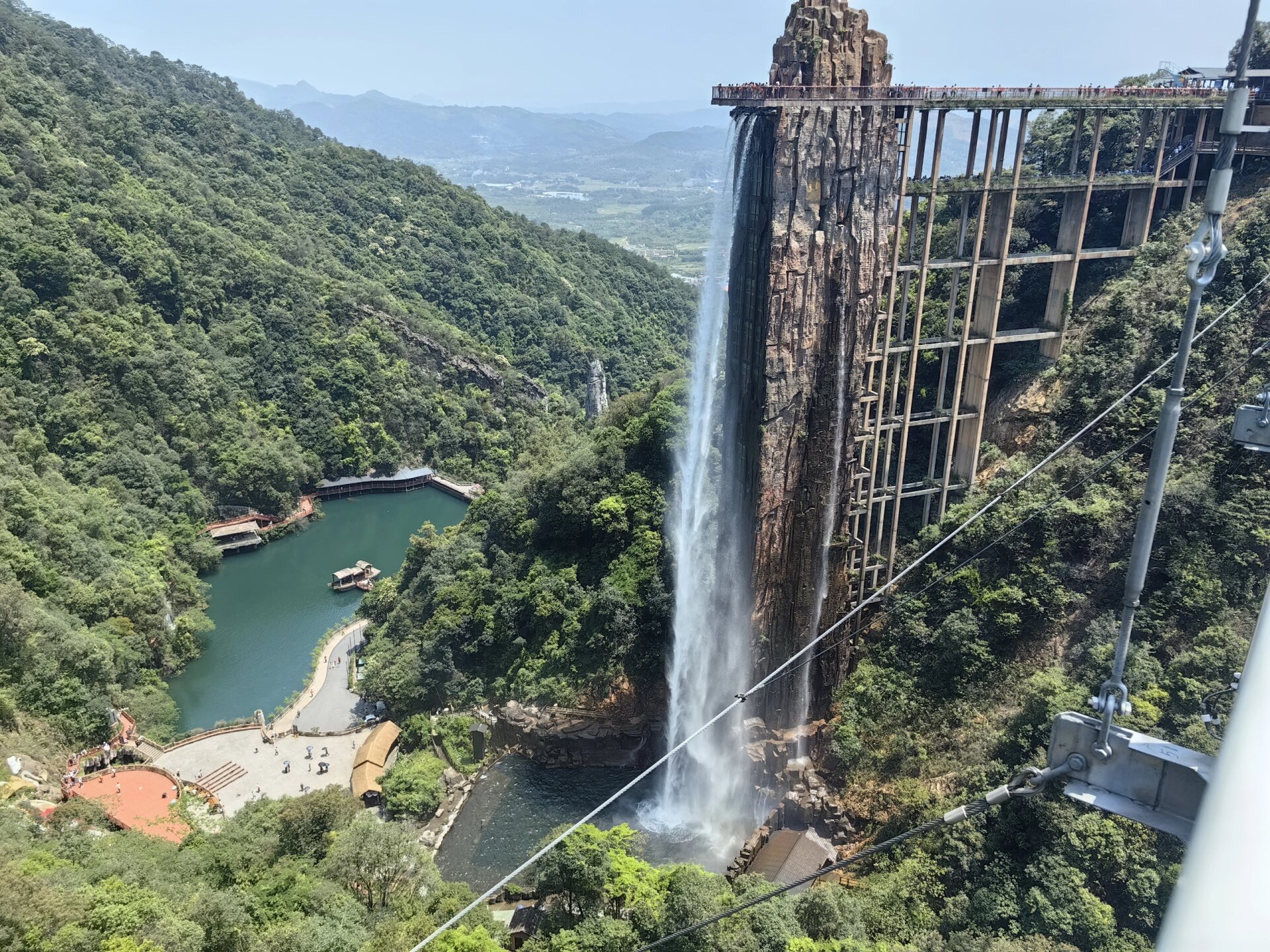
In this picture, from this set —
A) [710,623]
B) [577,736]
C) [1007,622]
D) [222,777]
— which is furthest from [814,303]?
[222,777]

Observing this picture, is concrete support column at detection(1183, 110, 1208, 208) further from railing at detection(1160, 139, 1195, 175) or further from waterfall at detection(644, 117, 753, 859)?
waterfall at detection(644, 117, 753, 859)

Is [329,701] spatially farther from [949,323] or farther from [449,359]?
[449,359]

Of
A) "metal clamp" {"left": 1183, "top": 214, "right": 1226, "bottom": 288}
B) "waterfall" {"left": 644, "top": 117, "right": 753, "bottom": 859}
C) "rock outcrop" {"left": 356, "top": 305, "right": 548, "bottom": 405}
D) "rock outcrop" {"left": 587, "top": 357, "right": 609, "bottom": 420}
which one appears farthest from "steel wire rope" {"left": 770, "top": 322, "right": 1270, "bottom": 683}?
"rock outcrop" {"left": 356, "top": 305, "right": 548, "bottom": 405}

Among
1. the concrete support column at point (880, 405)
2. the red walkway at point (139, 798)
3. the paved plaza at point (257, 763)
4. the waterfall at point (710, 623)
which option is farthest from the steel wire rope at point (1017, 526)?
the red walkway at point (139, 798)

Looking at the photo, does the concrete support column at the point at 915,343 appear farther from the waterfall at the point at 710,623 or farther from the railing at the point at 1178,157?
the railing at the point at 1178,157

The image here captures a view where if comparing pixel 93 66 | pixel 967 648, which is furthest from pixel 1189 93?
pixel 93 66

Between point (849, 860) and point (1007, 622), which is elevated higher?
point (849, 860)
